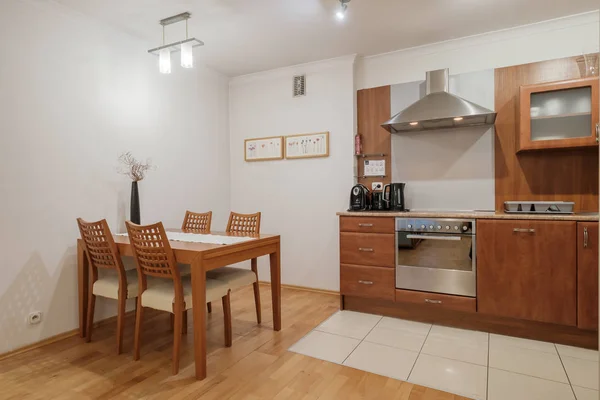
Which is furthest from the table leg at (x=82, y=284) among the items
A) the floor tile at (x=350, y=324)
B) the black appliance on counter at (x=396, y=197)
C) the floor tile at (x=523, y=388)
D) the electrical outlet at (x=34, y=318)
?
the floor tile at (x=523, y=388)

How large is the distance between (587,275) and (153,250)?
2.85 m

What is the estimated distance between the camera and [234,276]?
254 centimetres

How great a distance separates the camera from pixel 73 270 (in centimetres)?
275

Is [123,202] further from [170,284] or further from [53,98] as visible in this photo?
[170,284]

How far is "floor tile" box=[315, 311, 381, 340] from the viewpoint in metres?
2.76

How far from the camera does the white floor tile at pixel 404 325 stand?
2799 millimetres

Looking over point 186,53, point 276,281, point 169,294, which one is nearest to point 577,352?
point 276,281

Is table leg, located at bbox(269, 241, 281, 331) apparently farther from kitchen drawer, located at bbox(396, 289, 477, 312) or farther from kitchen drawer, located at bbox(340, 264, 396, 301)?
kitchen drawer, located at bbox(396, 289, 477, 312)

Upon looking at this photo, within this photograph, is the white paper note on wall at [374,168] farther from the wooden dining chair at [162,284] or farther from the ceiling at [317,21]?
the wooden dining chair at [162,284]

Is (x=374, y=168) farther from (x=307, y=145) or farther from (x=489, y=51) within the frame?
(x=489, y=51)

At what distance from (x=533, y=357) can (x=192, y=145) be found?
3.53 m

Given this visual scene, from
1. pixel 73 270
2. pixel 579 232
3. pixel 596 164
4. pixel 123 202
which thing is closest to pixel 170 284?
pixel 73 270

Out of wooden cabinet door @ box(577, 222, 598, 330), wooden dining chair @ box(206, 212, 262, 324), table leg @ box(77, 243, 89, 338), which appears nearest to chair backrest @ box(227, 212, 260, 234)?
wooden dining chair @ box(206, 212, 262, 324)

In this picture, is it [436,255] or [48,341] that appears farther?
[436,255]
